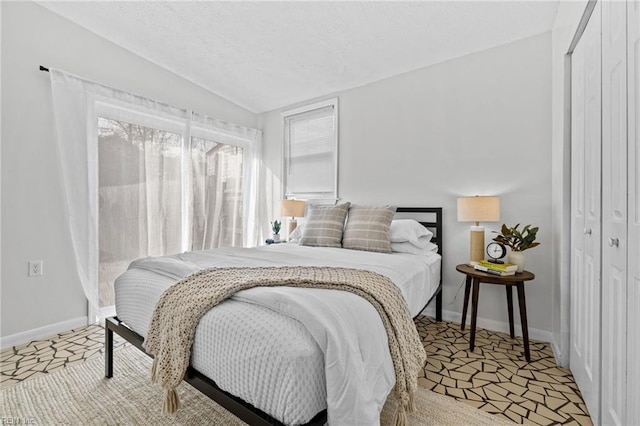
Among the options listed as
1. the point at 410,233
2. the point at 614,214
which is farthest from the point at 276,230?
the point at 614,214

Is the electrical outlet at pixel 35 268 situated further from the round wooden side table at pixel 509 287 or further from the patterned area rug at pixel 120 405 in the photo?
the round wooden side table at pixel 509 287

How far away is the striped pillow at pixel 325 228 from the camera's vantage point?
2.99 metres

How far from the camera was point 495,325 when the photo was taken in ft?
9.07

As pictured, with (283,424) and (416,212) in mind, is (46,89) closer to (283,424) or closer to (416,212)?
(283,424)

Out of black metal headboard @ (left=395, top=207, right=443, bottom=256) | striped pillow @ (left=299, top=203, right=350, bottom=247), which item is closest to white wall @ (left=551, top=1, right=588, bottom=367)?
black metal headboard @ (left=395, top=207, right=443, bottom=256)

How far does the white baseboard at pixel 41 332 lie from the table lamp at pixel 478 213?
11.5ft

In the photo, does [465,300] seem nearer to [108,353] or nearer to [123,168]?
[108,353]

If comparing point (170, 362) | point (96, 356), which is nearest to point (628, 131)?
point (170, 362)

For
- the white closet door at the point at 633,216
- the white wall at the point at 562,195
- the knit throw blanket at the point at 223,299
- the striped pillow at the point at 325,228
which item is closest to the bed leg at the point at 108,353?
the knit throw blanket at the point at 223,299

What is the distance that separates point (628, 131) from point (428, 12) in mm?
1833

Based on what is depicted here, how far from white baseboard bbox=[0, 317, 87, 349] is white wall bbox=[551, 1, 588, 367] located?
12.7 feet

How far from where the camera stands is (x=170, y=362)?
1324 mm

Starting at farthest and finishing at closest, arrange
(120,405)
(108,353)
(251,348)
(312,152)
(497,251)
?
(312,152), (497,251), (108,353), (120,405), (251,348)

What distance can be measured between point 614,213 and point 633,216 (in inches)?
8.2
